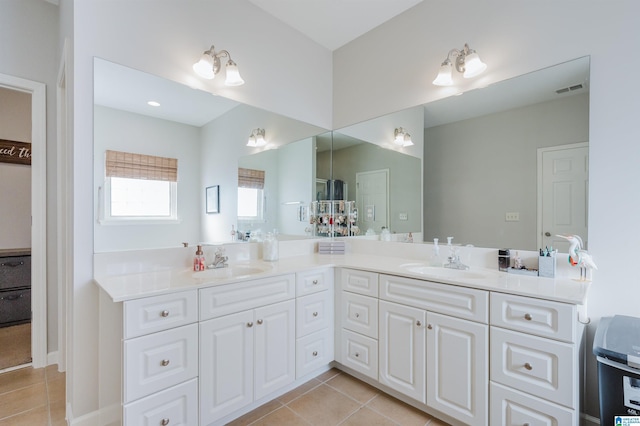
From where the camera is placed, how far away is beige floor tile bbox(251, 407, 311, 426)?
5.48 ft

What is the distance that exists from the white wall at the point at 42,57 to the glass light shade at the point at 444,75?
2.84 meters

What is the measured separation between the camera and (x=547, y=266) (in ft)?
5.36

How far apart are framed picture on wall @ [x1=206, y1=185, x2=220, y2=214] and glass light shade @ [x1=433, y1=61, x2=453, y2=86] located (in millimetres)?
1775

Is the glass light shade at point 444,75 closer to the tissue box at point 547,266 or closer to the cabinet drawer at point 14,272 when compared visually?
the tissue box at point 547,266

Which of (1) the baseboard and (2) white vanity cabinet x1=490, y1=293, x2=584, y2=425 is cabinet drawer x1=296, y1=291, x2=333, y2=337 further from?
(1) the baseboard

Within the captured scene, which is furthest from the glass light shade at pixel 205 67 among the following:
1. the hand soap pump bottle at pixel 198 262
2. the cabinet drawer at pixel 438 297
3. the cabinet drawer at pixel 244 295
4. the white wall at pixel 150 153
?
the cabinet drawer at pixel 438 297

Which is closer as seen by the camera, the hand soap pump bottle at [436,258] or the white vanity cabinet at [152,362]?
the white vanity cabinet at [152,362]

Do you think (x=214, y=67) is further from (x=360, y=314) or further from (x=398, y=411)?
(x=398, y=411)

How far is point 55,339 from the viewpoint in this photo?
2.28 meters

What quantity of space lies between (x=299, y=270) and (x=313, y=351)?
0.61 metres

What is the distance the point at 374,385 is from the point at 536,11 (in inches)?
102

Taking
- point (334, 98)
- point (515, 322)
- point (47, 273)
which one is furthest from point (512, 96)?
point (47, 273)

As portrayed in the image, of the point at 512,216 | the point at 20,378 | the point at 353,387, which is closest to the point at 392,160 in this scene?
the point at 512,216

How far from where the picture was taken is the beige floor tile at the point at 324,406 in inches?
67.3
